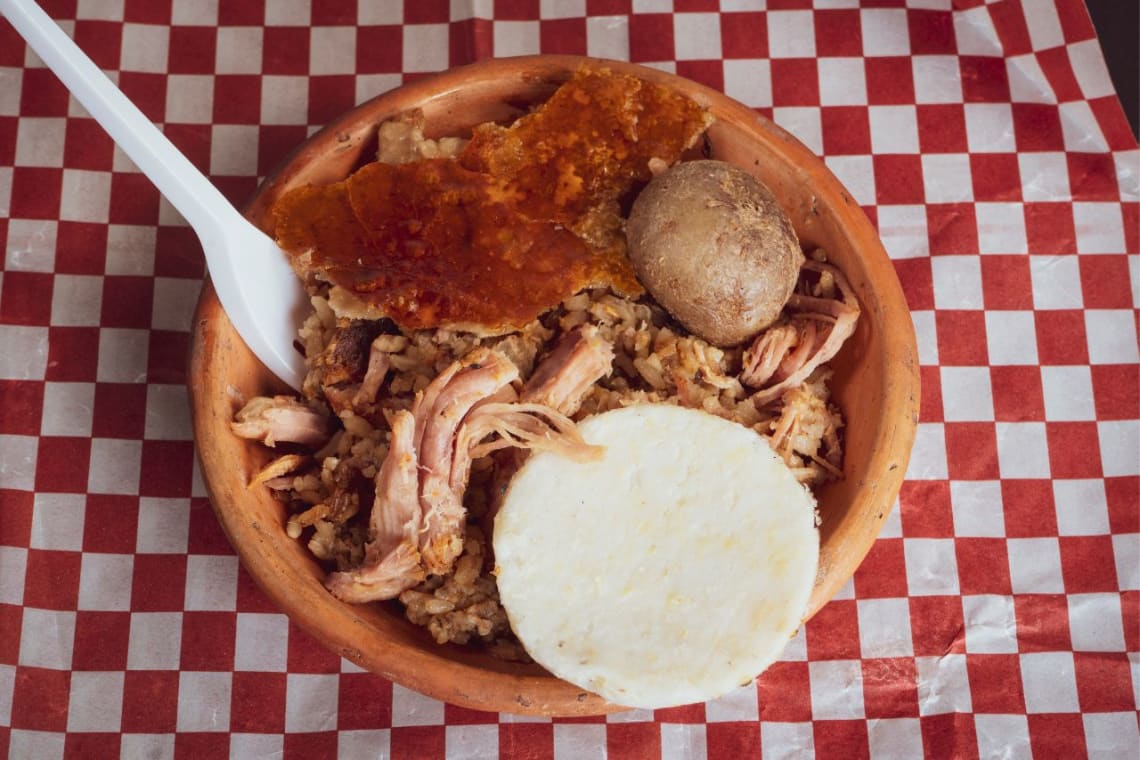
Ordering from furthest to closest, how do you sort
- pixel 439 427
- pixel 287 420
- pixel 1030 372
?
pixel 1030 372 < pixel 287 420 < pixel 439 427

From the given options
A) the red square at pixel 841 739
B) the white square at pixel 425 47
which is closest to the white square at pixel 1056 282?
the red square at pixel 841 739

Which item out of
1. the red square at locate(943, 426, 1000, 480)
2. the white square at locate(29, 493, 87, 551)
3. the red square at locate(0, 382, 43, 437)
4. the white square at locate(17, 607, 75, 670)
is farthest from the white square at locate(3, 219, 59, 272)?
the red square at locate(943, 426, 1000, 480)

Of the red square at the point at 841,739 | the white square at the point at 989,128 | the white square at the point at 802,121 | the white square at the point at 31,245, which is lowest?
the red square at the point at 841,739

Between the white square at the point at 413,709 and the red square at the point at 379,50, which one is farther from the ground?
the red square at the point at 379,50

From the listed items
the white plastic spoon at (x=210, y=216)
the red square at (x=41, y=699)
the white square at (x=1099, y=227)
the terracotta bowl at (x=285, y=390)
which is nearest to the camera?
the white plastic spoon at (x=210, y=216)

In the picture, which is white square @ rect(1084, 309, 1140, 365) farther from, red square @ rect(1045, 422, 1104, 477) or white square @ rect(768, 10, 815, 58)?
white square @ rect(768, 10, 815, 58)

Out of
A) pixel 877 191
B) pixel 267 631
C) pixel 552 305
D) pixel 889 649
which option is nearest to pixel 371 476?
pixel 552 305

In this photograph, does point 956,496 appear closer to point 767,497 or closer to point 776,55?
point 767,497

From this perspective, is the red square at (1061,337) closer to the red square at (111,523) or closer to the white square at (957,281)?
the white square at (957,281)
